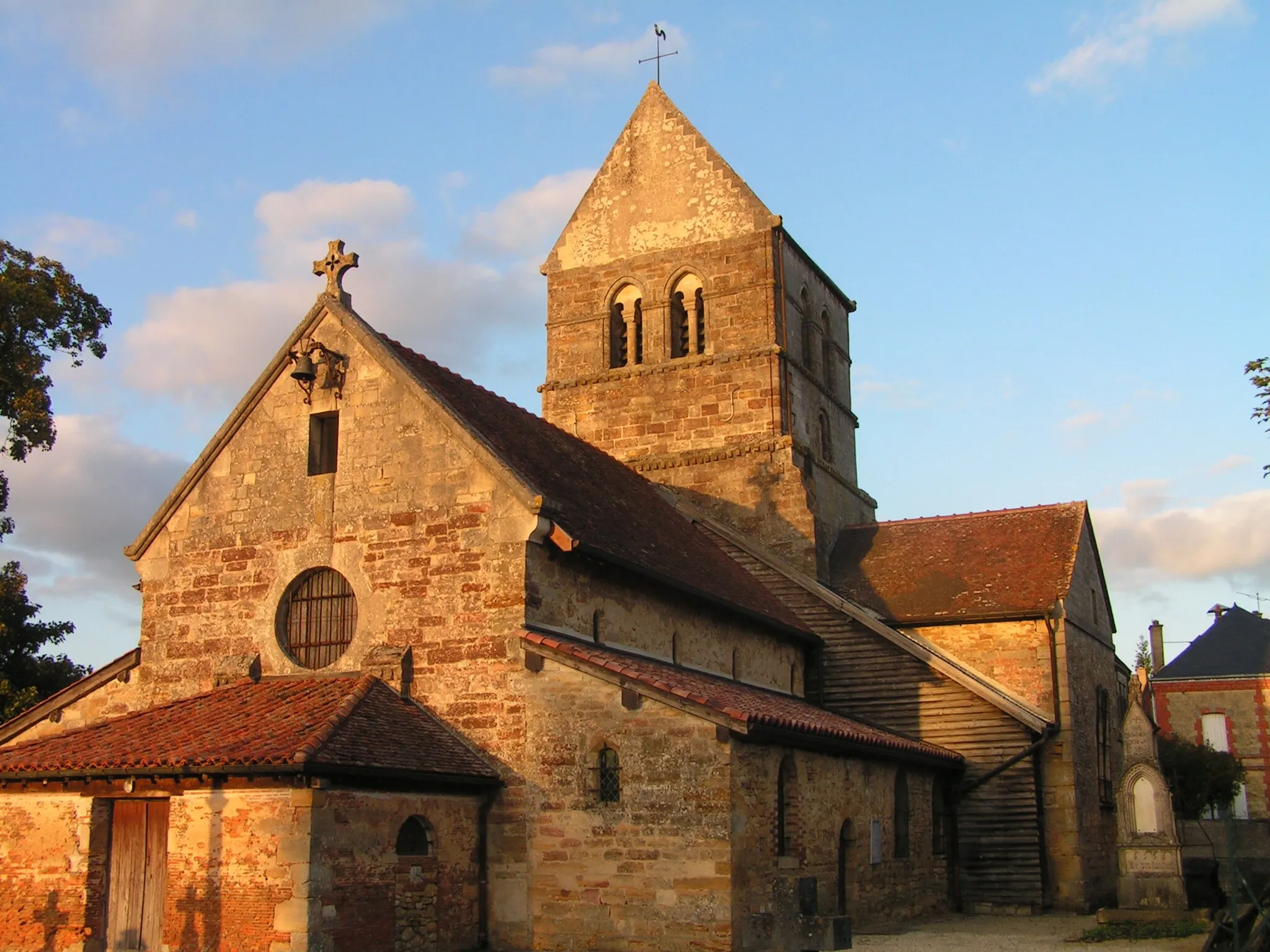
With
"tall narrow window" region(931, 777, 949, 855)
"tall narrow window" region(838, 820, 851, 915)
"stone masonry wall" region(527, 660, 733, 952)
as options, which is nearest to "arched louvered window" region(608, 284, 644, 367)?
"tall narrow window" region(931, 777, 949, 855)

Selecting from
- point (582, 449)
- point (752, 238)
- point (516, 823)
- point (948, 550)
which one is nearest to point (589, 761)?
point (516, 823)

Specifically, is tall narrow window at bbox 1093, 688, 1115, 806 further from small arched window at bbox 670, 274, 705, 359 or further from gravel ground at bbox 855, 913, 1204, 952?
small arched window at bbox 670, 274, 705, 359

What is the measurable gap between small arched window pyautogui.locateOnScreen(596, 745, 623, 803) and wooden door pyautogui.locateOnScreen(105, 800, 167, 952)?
5187 millimetres

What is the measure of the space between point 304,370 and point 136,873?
6808mm

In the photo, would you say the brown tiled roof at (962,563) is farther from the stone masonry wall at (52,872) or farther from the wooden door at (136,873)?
the stone masonry wall at (52,872)

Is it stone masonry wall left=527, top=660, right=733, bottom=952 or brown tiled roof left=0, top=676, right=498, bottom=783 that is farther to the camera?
stone masonry wall left=527, top=660, right=733, bottom=952

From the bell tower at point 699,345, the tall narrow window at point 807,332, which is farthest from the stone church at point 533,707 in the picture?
the tall narrow window at point 807,332

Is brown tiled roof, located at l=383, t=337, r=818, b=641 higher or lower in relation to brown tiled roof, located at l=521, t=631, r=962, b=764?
higher

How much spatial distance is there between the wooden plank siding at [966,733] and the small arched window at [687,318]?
732cm

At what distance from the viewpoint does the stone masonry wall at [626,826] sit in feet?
49.9

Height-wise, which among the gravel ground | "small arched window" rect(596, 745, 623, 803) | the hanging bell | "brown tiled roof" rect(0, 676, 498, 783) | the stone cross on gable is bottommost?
the gravel ground

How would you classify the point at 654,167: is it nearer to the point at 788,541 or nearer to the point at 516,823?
the point at 788,541

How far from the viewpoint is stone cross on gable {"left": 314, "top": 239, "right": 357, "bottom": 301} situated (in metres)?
19.2

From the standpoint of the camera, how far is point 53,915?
15898 mm
